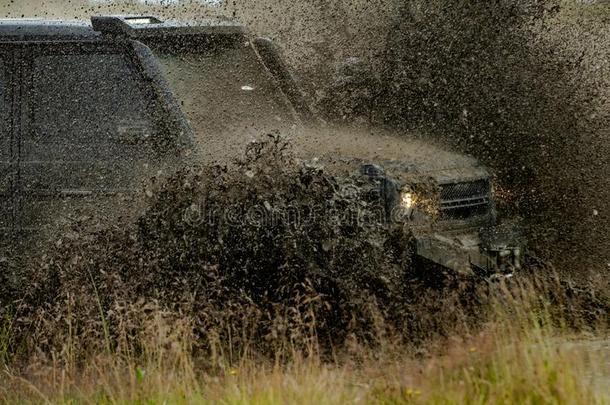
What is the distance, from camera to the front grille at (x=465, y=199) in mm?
6516

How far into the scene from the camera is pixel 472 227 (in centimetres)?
668

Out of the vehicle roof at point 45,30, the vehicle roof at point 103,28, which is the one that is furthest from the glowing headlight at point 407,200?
the vehicle roof at point 45,30

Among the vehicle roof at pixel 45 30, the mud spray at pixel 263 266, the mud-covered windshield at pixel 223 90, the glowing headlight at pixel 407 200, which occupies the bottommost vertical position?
the mud spray at pixel 263 266

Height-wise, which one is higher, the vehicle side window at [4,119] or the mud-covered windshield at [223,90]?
the mud-covered windshield at [223,90]

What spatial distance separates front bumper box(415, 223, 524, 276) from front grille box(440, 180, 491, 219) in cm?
14

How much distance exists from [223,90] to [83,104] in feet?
2.99

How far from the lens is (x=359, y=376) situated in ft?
16.3

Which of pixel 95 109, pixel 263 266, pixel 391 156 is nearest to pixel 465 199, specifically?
pixel 391 156

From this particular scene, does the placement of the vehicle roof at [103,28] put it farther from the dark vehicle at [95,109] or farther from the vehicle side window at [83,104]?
the vehicle side window at [83,104]

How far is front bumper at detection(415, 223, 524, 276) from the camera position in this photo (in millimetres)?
5953

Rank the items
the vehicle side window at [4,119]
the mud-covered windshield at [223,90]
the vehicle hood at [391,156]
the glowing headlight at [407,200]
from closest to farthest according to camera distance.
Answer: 1. the glowing headlight at [407,200]
2. the vehicle hood at [391,156]
3. the mud-covered windshield at [223,90]
4. the vehicle side window at [4,119]

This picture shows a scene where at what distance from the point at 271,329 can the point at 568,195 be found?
4.18 meters

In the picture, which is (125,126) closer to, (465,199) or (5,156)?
(5,156)

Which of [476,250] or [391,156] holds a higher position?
[391,156]
